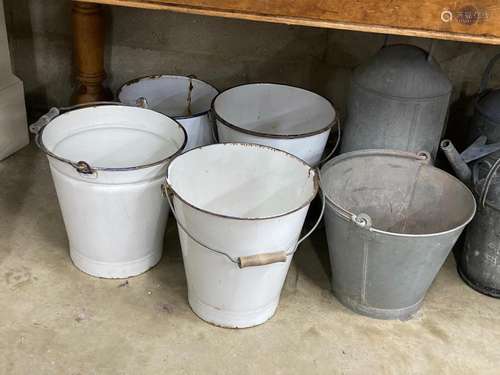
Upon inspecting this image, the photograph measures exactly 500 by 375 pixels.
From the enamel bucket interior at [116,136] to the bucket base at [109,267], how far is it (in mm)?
233

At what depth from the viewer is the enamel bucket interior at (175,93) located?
1816mm

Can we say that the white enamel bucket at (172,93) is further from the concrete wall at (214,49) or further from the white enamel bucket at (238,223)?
the white enamel bucket at (238,223)

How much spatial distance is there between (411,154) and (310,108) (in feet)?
1.08

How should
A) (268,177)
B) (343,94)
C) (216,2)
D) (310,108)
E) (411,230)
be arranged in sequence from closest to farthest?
(216,2) → (268,177) → (411,230) → (310,108) → (343,94)

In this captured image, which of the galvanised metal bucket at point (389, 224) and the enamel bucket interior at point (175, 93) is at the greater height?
the enamel bucket interior at point (175, 93)

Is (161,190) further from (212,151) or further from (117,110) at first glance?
(117,110)

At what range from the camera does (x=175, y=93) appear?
1.86 metres

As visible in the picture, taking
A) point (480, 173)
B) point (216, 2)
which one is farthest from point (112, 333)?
point (480, 173)

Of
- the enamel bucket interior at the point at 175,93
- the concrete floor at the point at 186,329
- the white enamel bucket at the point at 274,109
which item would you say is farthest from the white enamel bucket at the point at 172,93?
the concrete floor at the point at 186,329

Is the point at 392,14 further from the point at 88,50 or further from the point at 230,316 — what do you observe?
the point at 88,50

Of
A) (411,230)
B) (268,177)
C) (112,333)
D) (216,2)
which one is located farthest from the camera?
(411,230)

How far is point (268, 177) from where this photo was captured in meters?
1.48

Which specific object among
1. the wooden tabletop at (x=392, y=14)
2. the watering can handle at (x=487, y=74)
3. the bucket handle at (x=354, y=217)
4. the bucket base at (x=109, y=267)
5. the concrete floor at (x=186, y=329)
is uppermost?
the wooden tabletop at (x=392, y=14)

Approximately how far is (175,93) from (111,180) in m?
0.58
